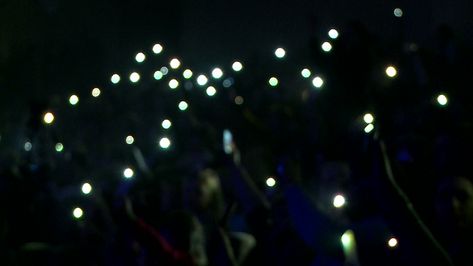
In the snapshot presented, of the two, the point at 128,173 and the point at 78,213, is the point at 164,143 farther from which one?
the point at 78,213

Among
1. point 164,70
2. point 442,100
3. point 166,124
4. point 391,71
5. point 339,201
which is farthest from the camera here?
point 164,70

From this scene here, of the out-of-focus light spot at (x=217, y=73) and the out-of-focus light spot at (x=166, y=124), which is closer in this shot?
the out-of-focus light spot at (x=166, y=124)

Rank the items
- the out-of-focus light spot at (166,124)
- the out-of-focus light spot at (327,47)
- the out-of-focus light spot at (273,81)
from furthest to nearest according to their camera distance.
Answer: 1. the out-of-focus light spot at (273,81)
2. the out-of-focus light spot at (166,124)
3. the out-of-focus light spot at (327,47)

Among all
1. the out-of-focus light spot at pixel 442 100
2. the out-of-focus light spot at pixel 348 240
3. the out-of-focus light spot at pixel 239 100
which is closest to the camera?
the out-of-focus light spot at pixel 348 240

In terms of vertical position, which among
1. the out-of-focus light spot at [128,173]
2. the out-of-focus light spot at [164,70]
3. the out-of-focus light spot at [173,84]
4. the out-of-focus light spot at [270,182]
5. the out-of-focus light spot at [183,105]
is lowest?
the out-of-focus light spot at [270,182]

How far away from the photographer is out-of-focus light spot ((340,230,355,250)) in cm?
195

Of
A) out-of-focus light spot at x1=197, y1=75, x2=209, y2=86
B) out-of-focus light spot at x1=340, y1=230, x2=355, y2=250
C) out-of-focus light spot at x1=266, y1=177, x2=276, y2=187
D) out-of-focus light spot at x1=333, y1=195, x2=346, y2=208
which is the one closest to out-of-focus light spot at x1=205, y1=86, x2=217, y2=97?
out-of-focus light spot at x1=197, y1=75, x2=209, y2=86

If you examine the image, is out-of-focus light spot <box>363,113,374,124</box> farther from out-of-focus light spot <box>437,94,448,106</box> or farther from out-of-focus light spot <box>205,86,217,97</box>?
out-of-focus light spot <box>205,86,217,97</box>

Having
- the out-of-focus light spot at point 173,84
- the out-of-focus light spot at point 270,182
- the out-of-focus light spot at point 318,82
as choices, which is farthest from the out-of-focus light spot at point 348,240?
the out-of-focus light spot at point 173,84

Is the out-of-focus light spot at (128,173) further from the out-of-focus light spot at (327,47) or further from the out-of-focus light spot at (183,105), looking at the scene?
the out-of-focus light spot at (327,47)

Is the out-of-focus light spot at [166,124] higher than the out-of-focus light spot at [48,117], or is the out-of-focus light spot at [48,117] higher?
the out-of-focus light spot at [48,117]

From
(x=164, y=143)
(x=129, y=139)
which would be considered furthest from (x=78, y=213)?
(x=129, y=139)

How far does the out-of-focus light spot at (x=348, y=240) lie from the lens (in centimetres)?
195

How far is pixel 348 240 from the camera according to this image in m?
1.96
